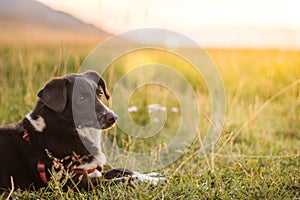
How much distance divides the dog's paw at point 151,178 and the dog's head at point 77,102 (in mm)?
500

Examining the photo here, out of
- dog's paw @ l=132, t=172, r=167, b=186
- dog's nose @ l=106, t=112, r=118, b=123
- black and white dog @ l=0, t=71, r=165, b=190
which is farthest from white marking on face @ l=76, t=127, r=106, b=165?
dog's paw @ l=132, t=172, r=167, b=186

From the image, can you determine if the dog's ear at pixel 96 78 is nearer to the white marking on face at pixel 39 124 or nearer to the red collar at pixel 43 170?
the white marking on face at pixel 39 124

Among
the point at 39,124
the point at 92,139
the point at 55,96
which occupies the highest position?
the point at 55,96

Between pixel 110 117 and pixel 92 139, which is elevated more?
pixel 110 117

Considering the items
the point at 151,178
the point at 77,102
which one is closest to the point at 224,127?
the point at 151,178

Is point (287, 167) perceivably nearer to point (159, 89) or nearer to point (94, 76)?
point (94, 76)

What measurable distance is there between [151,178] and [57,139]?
2.76 feet

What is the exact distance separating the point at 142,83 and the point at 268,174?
2.88m

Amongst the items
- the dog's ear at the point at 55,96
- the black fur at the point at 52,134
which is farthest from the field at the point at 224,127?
the dog's ear at the point at 55,96

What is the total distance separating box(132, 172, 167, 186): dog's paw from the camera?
3430 mm

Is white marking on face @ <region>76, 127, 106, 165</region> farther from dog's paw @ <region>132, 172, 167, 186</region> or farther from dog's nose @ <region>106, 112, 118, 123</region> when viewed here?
dog's paw @ <region>132, 172, 167, 186</region>

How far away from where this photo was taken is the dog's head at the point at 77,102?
3.49 m

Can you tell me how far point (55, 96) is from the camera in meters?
3.49

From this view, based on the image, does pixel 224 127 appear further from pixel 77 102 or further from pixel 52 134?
pixel 52 134
